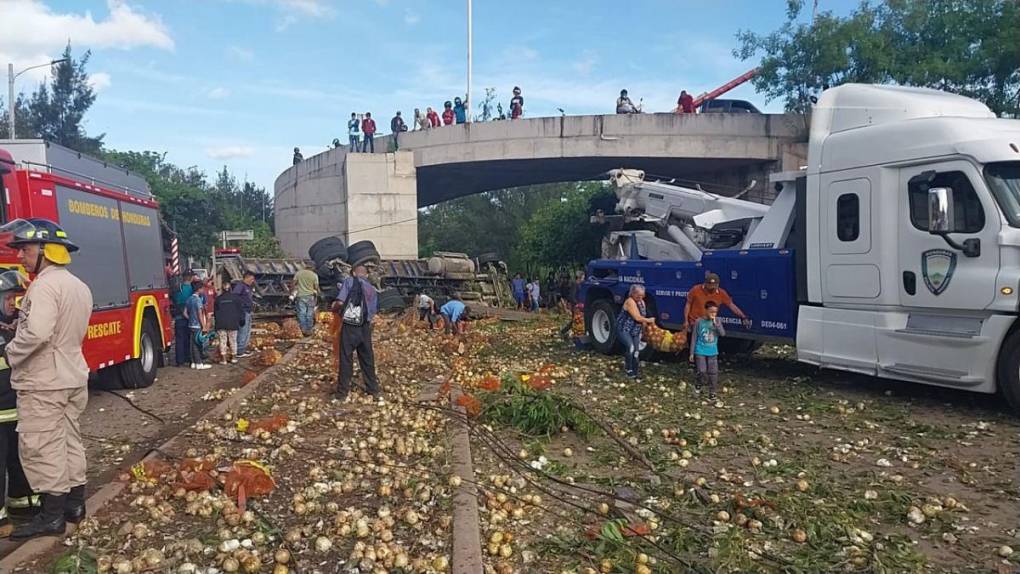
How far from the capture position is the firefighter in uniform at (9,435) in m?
4.93

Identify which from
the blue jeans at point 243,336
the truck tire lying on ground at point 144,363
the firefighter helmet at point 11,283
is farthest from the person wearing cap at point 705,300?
the blue jeans at point 243,336

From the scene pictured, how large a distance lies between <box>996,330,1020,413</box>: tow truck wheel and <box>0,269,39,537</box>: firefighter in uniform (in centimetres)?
884

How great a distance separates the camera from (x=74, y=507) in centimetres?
497

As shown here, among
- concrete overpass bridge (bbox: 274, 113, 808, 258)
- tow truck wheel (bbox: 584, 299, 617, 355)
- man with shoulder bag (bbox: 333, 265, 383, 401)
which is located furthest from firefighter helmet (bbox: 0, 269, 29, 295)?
concrete overpass bridge (bbox: 274, 113, 808, 258)

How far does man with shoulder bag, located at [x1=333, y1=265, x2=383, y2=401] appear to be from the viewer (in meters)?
9.28

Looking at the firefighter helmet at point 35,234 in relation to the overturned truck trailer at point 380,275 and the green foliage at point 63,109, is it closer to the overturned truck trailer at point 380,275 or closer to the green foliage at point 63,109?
the overturned truck trailer at point 380,275

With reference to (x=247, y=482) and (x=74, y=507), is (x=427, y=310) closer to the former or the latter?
(x=247, y=482)

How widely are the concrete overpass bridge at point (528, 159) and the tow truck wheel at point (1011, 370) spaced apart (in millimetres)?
16821

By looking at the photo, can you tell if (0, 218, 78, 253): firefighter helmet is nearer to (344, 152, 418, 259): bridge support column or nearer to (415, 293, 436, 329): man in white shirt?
(415, 293, 436, 329): man in white shirt

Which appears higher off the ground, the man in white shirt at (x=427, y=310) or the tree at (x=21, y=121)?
the tree at (x=21, y=121)

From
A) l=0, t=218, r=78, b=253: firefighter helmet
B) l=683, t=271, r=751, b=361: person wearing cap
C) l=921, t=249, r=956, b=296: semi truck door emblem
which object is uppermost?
l=0, t=218, r=78, b=253: firefighter helmet

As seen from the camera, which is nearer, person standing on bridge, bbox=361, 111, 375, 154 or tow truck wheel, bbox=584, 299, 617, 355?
tow truck wheel, bbox=584, 299, 617, 355

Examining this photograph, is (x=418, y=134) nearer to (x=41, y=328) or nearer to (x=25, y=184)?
(x=25, y=184)

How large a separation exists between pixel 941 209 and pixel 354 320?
22.6ft
